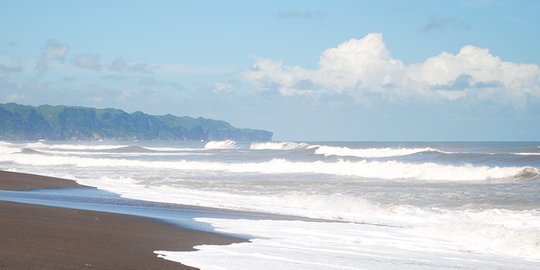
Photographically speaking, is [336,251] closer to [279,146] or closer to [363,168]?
[363,168]

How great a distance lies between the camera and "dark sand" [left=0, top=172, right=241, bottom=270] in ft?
26.8

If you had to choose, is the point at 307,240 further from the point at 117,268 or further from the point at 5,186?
the point at 5,186

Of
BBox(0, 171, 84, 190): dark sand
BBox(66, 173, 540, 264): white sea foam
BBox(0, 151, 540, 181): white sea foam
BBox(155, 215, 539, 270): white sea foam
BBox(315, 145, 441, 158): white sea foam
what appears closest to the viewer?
BBox(155, 215, 539, 270): white sea foam

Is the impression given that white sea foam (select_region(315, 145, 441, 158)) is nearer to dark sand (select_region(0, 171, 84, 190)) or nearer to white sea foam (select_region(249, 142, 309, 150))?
white sea foam (select_region(249, 142, 309, 150))

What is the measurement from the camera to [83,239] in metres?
10.2

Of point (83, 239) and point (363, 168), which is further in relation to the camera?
point (363, 168)

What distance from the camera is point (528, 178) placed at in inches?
1247

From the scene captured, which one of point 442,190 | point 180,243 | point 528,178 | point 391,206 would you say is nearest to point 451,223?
point 391,206

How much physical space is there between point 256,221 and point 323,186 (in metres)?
13.6

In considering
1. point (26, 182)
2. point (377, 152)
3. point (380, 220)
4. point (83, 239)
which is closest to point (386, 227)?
point (380, 220)

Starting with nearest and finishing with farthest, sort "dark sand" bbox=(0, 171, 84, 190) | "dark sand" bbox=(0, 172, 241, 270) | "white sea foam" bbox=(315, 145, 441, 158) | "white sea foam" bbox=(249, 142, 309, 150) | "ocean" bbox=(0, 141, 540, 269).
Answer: "dark sand" bbox=(0, 172, 241, 270) < "ocean" bbox=(0, 141, 540, 269) < "dark sand" bbox=(0, 171, 84, 190) < "white sea foam" bbox=(315, 145, 441, 158) < "white sea foam" bbox=(249, 142, 309, 150)

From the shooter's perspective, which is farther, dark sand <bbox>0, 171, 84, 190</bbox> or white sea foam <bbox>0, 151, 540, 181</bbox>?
white sea foam <bbox>0, 151, 540, 181</bbox>

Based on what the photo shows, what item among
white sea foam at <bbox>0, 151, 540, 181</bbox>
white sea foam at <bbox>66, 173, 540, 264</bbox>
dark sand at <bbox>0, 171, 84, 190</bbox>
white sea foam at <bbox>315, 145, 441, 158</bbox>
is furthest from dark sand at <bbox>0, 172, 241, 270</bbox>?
white sea foam at <bbox>315, 145, 441, 158</bbox>

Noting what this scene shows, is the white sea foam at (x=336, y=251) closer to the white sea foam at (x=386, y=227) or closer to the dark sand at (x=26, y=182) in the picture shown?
the white sea foam at (x=386, y=227)
